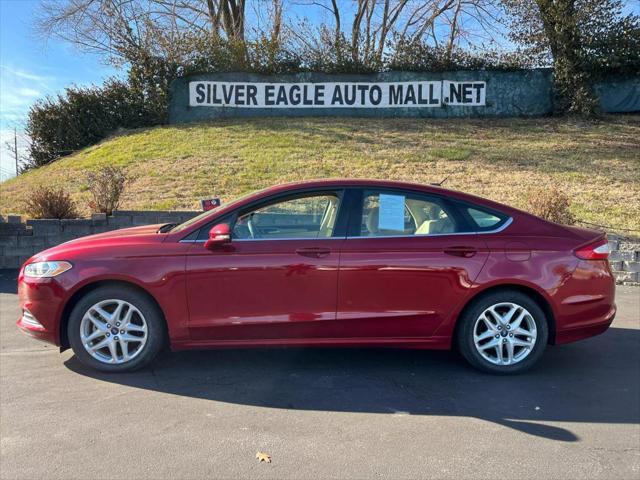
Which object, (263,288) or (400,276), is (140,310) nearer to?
(263,288)

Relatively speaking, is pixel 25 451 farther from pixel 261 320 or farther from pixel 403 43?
pixel 403 43

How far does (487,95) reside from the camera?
1673 centimetres

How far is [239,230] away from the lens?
4.34 meters

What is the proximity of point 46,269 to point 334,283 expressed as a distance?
7.39 ft

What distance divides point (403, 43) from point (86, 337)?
615 inches

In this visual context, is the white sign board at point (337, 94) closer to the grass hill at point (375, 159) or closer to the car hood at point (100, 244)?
the grass hill at point (375, 159)

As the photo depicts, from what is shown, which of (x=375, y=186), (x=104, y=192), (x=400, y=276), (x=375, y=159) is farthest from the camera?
(x=375, y=159)

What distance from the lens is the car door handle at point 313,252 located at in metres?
4.20

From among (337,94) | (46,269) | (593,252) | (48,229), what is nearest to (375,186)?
(593,252)

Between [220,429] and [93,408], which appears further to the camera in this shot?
[93,408]

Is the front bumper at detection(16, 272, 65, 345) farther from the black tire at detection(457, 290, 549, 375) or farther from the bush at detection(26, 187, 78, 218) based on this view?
the bush at detection(26, 187, 78, 218)

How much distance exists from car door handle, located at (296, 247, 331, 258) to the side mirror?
55cm

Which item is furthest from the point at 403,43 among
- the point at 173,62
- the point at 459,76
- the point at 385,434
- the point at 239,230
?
the point at 385,434

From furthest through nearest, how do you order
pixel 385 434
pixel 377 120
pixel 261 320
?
pixel 377 120 → pixel 261 320 → pixel 385 434
